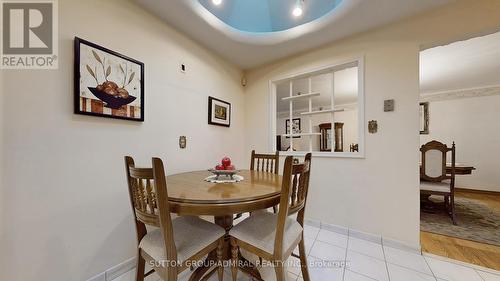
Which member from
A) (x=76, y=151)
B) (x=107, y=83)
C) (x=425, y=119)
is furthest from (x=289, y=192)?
(x=425, y=119)

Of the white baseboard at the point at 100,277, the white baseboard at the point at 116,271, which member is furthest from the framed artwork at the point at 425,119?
the white baseboard at the point at 100,277

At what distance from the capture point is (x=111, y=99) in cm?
142

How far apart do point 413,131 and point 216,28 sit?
2248mm

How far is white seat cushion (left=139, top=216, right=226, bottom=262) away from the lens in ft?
3.17

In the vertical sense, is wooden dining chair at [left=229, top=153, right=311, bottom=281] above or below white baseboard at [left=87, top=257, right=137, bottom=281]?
above

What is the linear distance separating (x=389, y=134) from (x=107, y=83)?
2582 mm

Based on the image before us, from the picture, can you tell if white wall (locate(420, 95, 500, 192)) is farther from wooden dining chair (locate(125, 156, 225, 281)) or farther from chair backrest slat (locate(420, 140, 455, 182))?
wooden dining chair (locate(125, 156, 225, 281))

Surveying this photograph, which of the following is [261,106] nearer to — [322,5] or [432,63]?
[322,5]

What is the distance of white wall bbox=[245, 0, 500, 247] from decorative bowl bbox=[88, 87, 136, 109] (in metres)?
2.15

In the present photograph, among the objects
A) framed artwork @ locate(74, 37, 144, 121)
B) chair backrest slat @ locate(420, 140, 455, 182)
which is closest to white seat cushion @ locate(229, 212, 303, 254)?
framed artwork @ locate(74, 37, 144, 121)

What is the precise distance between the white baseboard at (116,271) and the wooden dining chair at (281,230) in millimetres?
960

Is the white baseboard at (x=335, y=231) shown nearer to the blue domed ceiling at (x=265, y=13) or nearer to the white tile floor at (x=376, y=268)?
the white tile floor at (x=376, y=268)

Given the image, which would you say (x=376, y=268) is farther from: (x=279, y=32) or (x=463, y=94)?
(x=463, y=94)

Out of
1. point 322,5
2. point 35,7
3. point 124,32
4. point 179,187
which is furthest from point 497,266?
point 35,7
